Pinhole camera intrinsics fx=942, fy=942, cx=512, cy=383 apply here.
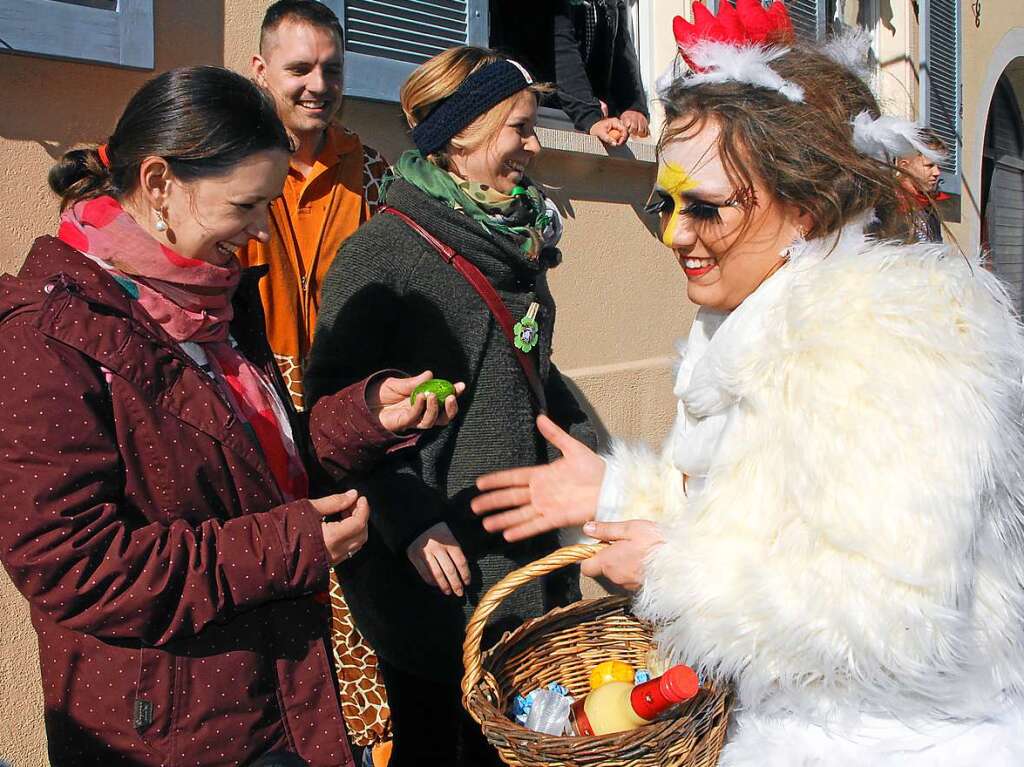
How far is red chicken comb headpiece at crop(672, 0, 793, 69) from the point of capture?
5.86 feet

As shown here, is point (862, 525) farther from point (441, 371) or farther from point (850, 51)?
point (441, 371)

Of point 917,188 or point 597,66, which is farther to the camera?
point 597,66

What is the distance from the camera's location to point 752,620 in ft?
4.60

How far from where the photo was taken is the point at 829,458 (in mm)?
1340

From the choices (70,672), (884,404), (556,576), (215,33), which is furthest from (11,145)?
(884,404)

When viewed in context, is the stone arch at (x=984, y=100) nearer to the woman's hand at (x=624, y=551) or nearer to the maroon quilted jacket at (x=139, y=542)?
the woman's hand at (x=624, y=551)

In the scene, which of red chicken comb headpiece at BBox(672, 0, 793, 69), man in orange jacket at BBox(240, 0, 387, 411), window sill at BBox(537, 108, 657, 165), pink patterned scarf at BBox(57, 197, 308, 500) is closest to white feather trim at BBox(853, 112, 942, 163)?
red chicken comb headpiece at BBox(672, 0, 793, 69)

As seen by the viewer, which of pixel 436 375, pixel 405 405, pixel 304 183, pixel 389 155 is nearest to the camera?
pixel 405 405

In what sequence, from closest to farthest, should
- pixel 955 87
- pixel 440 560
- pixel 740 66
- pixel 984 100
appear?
pixel 740 66, pixel 440 560, pixel 955 87, pixel 984 100

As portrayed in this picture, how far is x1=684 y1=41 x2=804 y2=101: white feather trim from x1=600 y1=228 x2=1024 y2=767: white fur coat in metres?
0.30

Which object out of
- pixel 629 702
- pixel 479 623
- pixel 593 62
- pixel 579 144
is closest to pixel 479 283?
pixel 479 623

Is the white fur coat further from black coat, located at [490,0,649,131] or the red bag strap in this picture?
black coat, located at [490,0,649,131]

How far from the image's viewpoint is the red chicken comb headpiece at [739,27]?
1787 mm

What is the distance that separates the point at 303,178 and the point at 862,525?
6.70 ft
